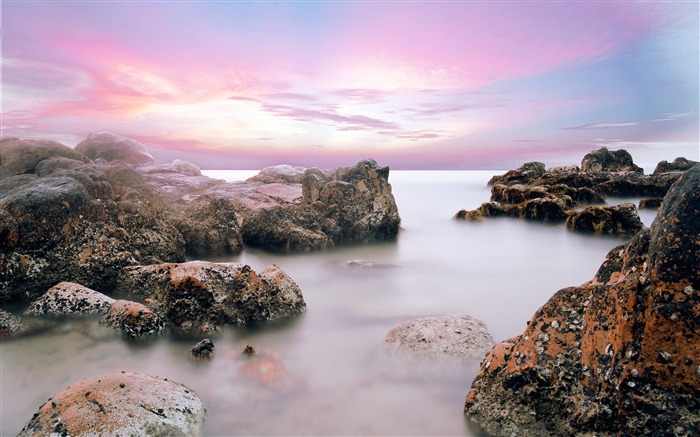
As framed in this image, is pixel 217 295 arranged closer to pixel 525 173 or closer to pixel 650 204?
pixel 650 204

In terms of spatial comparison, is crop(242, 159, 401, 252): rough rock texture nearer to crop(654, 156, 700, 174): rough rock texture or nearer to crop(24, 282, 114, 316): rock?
crop(24, 282, 114, 316): rock

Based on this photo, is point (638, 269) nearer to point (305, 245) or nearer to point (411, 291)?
point (411, 291)

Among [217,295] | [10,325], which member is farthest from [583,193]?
[10,325]

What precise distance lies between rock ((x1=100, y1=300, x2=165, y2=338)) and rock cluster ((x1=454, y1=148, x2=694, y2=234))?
631 inches

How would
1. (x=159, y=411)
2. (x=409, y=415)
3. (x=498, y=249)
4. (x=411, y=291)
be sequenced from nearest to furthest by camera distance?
(x=159, y=411) < (x=409, y=415) < (x=411, y=291) < (x=498, y=249)

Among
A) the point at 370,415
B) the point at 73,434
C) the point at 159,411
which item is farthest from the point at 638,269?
the point at 73,434

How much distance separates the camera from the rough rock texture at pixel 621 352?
3096mm

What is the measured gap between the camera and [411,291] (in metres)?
9.63

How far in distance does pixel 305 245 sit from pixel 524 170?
27.5 meters

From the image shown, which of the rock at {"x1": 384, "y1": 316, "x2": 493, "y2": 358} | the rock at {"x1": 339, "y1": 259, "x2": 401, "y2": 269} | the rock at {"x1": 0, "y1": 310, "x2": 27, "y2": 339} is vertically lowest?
the rock at {"x1": 0, "y1": 310, "x2": 27, "y2": 339}

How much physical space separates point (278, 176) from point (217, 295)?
16.6 m

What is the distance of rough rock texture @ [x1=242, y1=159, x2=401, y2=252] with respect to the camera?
1267 centimetres

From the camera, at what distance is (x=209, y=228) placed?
38.5 ft

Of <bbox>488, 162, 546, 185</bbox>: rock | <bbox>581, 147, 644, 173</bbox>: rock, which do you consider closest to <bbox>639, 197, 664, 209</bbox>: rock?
<bbox>488, 162, 546, 185</bbox>: rock
